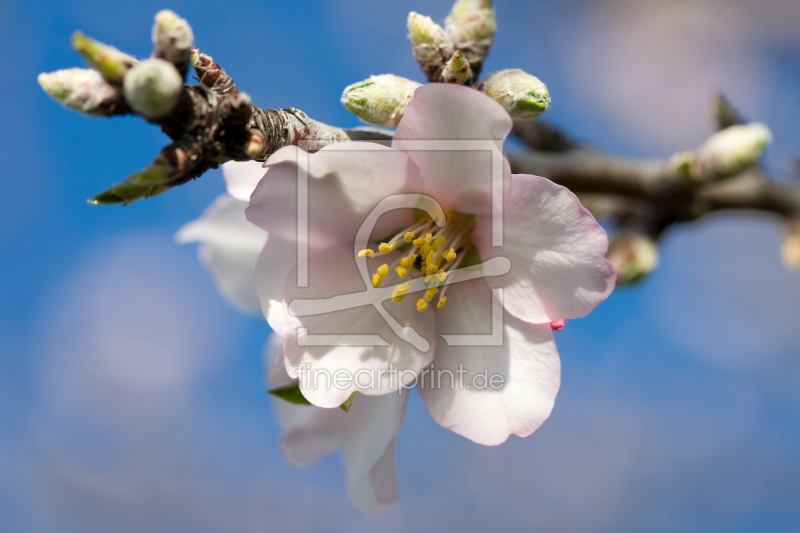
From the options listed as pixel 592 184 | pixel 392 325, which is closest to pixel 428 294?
pixel 392 325

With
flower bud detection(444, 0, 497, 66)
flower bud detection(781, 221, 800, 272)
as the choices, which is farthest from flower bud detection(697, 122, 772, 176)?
flower bud detection(444, 0, 497, 66)

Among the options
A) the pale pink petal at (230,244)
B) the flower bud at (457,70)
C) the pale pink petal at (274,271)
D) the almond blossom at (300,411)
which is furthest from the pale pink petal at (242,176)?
the flower bud at (457,70)

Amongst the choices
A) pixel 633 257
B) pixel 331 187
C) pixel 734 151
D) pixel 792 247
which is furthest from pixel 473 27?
pixel 792 247

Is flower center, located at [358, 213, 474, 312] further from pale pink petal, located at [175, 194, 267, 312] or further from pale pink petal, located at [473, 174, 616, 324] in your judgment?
pale pink petal, located at [175, 194, 267, 312]

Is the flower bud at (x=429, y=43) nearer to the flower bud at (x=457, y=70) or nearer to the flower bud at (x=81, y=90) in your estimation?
the flower bud at (x=457, y=70)

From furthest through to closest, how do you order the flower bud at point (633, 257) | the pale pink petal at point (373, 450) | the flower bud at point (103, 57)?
the flower bud at point (633, 257), the pale pink petal at point (373, 450), the flower bud at point (103, 57)

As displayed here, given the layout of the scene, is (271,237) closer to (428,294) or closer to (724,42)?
(428,294)
